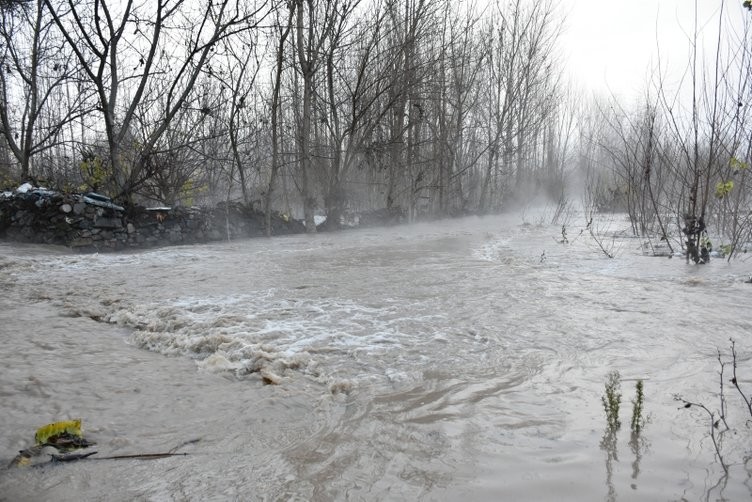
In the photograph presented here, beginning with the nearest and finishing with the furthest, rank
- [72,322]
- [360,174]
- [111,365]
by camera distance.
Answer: [111,365] → [72,322] → [360,174]

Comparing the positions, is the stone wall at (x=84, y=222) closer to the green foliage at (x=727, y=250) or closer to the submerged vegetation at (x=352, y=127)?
the submerged vegetation at (x=352, y=127)

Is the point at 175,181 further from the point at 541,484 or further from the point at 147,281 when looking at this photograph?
the point at 541,484

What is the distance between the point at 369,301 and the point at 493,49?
1855 centimetres

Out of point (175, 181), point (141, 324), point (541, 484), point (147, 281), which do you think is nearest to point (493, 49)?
point (175, 181)

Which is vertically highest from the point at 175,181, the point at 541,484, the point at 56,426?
the point at 175,181

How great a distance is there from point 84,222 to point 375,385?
8.19 m

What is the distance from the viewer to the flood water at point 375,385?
63.7 inches

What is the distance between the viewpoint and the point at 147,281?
5660 millimetres

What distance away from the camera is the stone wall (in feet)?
28.3

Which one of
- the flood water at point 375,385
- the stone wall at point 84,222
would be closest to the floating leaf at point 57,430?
the flood water at point 375,385

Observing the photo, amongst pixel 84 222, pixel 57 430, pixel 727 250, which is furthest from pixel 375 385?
pixel 84 222

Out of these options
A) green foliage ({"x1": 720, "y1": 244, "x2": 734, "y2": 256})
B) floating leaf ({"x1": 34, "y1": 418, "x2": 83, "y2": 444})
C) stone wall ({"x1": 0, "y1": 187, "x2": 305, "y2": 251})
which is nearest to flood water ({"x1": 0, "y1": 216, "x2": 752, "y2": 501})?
floating leaf ({"x1": 34, "y1": 418, "x2": 83, "y2": 444})

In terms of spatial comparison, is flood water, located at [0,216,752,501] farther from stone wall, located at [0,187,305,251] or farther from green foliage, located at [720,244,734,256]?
stone wall, located at [0,187,305,251]

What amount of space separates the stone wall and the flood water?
368 centimetres
